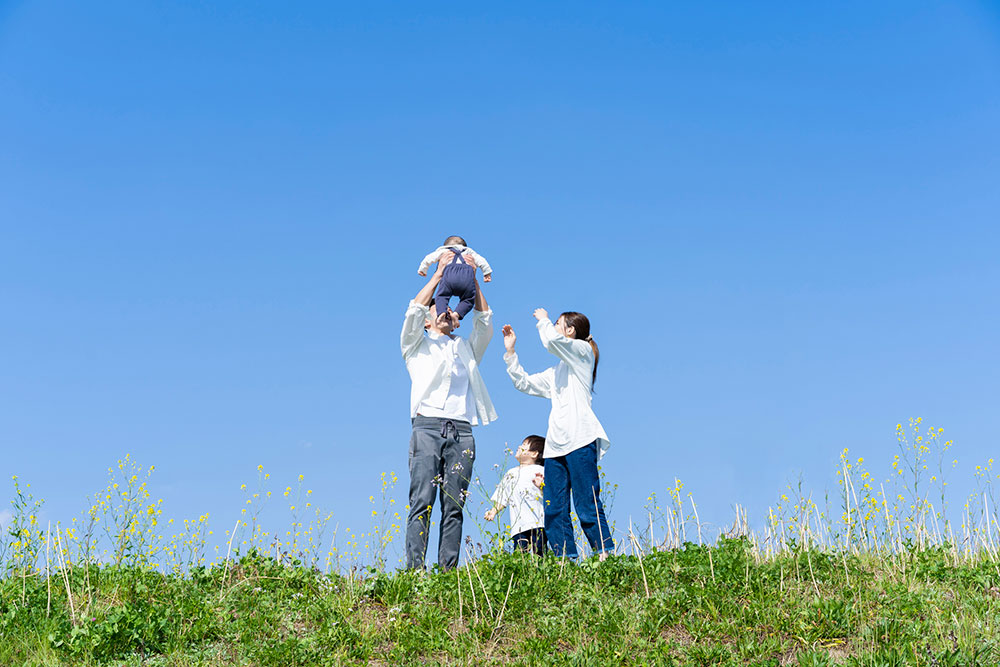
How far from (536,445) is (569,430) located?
130 cm

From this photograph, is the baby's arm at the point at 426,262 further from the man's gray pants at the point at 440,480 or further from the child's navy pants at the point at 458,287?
the man's gray pants at the point at 440,480

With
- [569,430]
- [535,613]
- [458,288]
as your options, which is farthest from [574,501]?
[458,288]

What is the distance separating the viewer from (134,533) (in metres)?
7.72

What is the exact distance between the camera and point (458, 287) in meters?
9.07

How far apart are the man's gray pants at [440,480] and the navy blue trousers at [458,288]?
4.26 ft

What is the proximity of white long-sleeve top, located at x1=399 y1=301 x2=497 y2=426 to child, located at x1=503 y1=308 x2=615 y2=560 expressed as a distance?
334mm

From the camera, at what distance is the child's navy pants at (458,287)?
9.01m

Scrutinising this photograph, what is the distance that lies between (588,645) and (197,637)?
3.17 m

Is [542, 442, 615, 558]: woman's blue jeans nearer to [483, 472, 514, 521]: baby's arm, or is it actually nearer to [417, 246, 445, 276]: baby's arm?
[483, 472, 514, 521]: baby's arm

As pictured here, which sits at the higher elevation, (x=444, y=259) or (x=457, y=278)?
(x=444, y=259)

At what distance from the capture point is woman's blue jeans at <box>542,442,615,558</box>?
8.35 metres

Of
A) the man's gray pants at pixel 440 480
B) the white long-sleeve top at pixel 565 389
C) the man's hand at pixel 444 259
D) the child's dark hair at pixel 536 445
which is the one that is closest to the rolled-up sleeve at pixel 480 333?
the white long-sleeve top at pixel 565 389

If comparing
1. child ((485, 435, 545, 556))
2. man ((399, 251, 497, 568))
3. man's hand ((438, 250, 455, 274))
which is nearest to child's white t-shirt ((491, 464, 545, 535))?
child ((485, 435, 545, 556))

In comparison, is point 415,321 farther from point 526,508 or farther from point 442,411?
point 526,508
